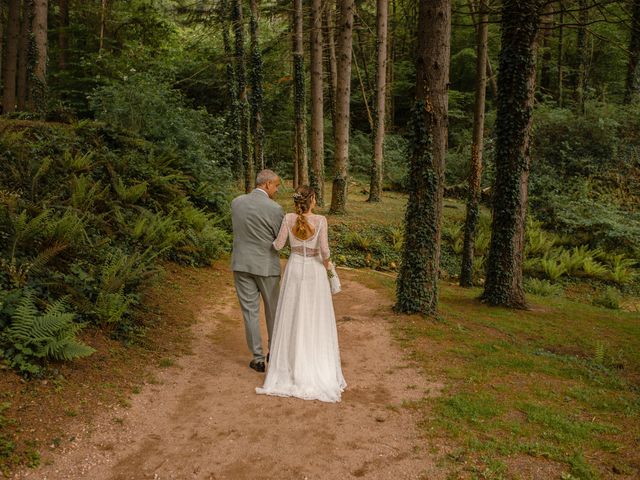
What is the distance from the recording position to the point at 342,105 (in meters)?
16.8

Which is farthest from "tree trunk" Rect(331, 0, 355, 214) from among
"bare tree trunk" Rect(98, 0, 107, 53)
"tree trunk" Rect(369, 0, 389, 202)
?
"bare tree trunk" Rect(98, 0, 107, 53)

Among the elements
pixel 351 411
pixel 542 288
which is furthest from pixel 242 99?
pixel 351 411

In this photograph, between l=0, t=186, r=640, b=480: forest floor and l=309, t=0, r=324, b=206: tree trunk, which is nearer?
l=0, t=186, r=640, b=480: forest floor

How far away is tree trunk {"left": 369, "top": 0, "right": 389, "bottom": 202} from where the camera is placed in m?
18.3

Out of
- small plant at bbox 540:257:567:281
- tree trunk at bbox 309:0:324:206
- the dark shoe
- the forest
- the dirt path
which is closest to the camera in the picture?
the dirt path

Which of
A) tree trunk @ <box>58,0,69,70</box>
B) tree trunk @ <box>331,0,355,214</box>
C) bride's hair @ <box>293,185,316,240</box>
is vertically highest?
tree trunk @ <box>58,0,69,70</box>

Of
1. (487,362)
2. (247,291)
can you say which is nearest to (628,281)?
(487,362)

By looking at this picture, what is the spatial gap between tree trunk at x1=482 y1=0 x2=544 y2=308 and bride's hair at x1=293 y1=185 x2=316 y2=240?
5.83 meters

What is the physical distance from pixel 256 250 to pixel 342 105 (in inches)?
467

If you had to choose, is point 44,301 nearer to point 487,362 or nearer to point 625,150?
point 487,362

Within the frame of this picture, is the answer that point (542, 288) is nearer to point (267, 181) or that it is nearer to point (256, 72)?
point (267, 181)

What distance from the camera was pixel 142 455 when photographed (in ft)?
13.9

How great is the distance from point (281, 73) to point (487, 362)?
26.0m

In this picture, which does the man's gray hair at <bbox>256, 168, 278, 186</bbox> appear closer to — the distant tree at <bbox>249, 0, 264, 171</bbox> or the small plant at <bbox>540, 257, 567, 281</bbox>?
the small plant at <bbox>540, 257, 567, 281</bbox>
